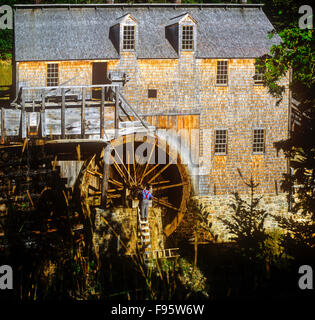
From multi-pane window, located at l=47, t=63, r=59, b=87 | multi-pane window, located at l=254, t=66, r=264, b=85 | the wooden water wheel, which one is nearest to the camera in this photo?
the wooden water wheel

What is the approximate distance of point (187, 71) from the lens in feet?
58.0

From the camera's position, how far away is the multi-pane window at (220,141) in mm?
18297

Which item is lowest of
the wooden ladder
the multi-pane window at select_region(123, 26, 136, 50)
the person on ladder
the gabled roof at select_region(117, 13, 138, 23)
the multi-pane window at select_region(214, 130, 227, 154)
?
the wooden ladder

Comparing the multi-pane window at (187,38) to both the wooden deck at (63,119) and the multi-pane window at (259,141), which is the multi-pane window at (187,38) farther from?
the multi-pane window at (259,141)

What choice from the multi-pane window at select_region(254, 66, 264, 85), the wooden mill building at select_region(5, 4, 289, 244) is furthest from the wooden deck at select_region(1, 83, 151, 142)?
the multi-pane window at select_region(254, 66, 264, 85)

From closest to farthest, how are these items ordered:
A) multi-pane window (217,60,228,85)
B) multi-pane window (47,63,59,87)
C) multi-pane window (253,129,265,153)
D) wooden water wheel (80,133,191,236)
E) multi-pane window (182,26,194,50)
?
wooden water wheel (80,133,191,236) < multi-pane window (47,63,59,87) < multi-pane window (182,26,194,50) < multi-pane window (217,60,228,85) < multi-pane window (253,129,265,153)

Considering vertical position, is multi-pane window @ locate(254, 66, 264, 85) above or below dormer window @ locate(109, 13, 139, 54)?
below

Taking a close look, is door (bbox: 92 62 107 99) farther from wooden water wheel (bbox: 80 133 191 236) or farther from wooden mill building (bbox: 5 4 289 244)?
wooden water wheel (bbox: 80 133 191 236)

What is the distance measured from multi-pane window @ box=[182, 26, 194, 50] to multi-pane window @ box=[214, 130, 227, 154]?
3824 mm

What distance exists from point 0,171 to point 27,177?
78 centimetres

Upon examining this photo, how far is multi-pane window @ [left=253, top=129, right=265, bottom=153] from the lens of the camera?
736 inches

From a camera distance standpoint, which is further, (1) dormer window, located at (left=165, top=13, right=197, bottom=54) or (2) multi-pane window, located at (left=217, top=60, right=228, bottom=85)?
(2) multi-pane window, located at (left=217, top=60, right=228, bottom=85)

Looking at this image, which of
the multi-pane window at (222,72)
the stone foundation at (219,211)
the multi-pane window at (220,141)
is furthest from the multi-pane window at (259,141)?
the multi-pane window at (222,72)

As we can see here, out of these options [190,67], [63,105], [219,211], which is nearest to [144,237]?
[63,105]
